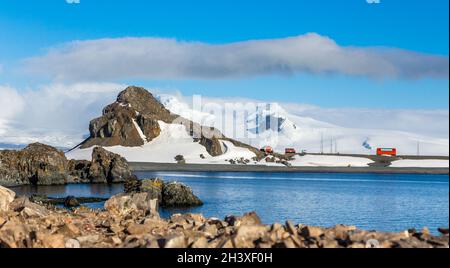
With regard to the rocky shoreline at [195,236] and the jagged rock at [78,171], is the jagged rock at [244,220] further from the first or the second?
the jagged rock at [78,171]

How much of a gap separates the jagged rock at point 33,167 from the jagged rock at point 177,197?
43943 mm

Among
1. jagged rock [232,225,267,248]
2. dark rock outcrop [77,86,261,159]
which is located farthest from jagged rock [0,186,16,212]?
dark rock outcrop [77,86,261,159]

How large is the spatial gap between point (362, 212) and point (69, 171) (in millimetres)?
70095

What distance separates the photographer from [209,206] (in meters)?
60.8

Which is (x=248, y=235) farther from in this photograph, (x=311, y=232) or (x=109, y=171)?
(x=109, y=171)

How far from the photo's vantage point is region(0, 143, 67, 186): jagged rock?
10250cm

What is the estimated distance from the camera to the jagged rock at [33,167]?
102500 millimetres

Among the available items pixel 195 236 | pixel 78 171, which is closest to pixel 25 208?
pixel 195 236

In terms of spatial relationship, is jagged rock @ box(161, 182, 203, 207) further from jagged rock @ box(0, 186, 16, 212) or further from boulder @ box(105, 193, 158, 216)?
jagged rock @ box(0, 186, 16, 212)

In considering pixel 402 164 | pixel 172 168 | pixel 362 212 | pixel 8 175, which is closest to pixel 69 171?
pixel 8 175

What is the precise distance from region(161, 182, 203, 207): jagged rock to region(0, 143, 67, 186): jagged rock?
43.9 meters

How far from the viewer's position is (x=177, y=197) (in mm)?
63375

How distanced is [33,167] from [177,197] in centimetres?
5082
